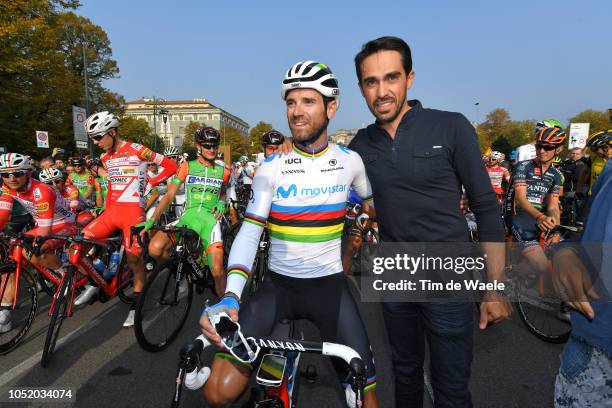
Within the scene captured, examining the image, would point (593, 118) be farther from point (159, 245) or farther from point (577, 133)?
point (159, 245)

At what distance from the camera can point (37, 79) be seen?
2362 cm

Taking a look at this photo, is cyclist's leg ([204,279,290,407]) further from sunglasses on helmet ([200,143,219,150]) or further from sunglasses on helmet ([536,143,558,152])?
sunglasses on helmet ([536,143,558,152])

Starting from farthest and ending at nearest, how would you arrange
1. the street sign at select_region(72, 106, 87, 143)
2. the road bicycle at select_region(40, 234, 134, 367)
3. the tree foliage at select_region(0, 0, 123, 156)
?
the tree foliage at select_region(0, 0, 123, 156) → the street sign at select_region(72, 106, 87, 143) → the road bicycle at select_region(40, 234, 134, 367)

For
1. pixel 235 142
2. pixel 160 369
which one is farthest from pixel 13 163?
pixel 235 142

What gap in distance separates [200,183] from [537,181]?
191 inches

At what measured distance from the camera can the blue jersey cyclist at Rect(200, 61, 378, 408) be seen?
89.9 inches

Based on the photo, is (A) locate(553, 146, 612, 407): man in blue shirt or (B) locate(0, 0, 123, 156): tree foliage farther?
(B) locate(0, 0, 123, 156): tree foliage

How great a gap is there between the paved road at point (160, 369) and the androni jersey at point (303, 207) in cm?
161

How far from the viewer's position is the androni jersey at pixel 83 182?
9.83 m

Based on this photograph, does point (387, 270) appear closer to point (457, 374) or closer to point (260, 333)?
point (457, 374)

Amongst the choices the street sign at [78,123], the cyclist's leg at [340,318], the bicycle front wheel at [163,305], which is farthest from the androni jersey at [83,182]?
the cyclist's leg at [340,318]

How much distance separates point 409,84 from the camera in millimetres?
2367

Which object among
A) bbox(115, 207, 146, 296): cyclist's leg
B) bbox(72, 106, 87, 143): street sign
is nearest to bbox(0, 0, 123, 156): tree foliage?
bbox(72, 106, 87, 143): street sign

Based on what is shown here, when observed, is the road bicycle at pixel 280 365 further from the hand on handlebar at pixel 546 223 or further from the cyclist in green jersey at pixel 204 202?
the hand on handlebar at pixel 546 223
